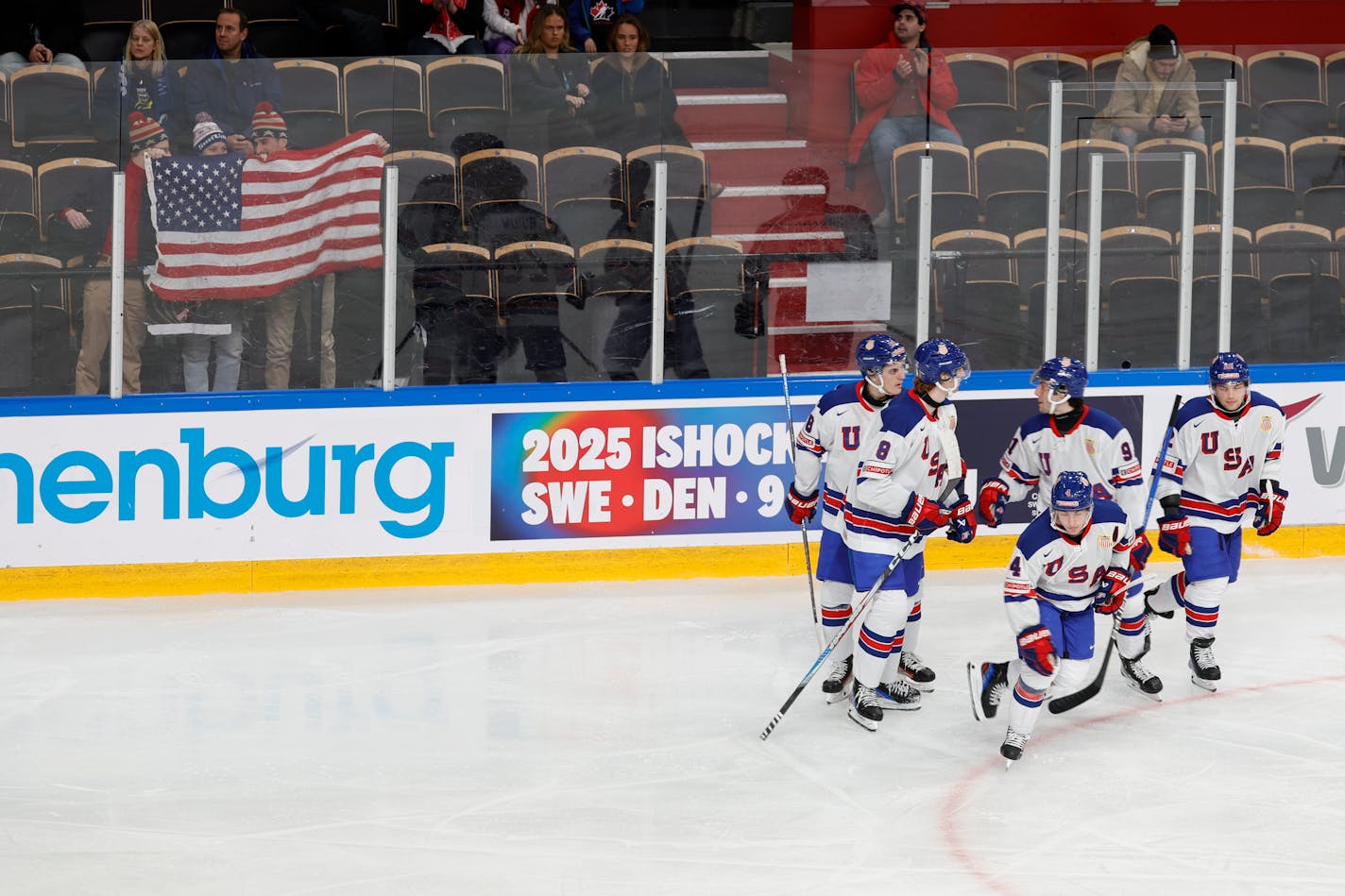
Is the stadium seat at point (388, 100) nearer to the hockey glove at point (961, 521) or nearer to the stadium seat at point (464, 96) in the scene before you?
the stadium seat at point (464, 96)

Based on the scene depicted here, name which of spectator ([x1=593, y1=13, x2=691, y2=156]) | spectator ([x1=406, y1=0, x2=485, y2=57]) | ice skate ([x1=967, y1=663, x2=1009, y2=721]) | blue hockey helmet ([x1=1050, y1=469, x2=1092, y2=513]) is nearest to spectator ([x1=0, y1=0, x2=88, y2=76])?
spectator ([x1=406, y1=0, x2=485, y2=57])

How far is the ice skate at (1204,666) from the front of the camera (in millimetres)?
6742

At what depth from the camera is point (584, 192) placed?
26.4ft

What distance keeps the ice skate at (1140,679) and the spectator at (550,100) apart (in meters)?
3.30

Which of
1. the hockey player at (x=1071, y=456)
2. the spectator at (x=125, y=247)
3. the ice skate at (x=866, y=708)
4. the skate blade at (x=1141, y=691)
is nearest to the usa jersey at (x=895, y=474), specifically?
the hockey player at (x=1071, y=456)

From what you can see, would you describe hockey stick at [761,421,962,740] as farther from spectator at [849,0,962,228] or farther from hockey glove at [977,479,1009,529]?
spectator at [849,0,962,228]

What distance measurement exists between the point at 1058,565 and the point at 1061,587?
0.11m

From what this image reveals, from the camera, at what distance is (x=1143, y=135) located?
8508 millimetres

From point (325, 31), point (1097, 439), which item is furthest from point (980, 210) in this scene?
point (325, 31)

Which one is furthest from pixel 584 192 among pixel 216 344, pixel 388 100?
pixel 216 344

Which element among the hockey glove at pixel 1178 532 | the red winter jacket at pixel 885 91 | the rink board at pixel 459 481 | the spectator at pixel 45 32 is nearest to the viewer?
the hockey glove at pixel 1178 532

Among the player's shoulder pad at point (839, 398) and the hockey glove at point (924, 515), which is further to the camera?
the player's shoulder pad at point (839, 398)

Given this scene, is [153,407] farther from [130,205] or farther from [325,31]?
[325,31]

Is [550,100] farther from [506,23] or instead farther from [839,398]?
[839,398]
